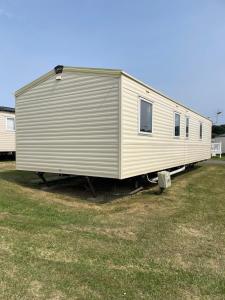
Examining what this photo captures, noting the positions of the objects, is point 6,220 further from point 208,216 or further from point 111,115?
point 208,216

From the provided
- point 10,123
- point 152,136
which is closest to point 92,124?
point 152,136

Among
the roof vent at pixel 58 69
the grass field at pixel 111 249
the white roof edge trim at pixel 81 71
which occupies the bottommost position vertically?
the grass field at pixel 111 249

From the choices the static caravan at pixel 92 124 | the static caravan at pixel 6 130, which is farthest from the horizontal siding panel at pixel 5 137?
the static caravan at pixel 92 124

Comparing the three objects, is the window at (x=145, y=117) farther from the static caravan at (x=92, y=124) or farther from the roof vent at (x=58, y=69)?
the roof vent at (x=58, y=69)

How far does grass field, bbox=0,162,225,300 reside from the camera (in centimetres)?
354

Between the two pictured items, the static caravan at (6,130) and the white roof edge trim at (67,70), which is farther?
the static caravan at (6,130)

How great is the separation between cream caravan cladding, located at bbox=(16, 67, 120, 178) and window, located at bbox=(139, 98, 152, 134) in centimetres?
129

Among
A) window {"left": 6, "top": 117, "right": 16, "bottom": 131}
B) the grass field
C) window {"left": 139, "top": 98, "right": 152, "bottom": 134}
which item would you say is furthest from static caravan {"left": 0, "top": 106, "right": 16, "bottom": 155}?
window {"left": 139, "top": 98, "right": 152, "bottom": 134}

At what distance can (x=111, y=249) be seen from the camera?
184 inches

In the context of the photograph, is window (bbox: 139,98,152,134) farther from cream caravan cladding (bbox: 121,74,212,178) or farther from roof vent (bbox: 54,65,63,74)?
roof vent (bbox: 54,65,63,74)

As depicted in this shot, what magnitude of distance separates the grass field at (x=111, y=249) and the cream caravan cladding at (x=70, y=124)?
Result: 1.16 meters

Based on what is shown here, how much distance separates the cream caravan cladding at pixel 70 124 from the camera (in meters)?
7.82

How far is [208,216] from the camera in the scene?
6.85 meters

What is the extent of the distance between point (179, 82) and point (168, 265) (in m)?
38.2
